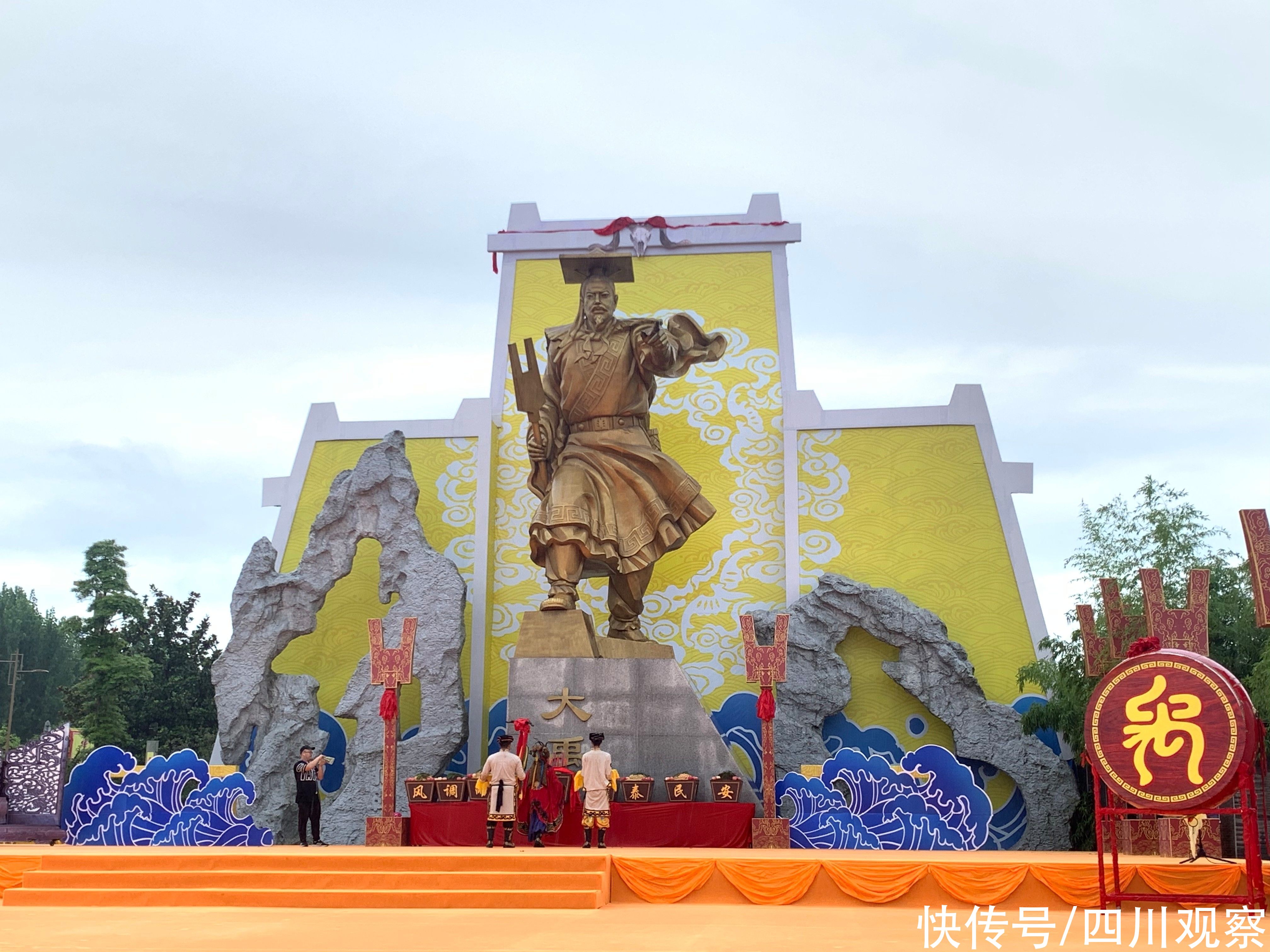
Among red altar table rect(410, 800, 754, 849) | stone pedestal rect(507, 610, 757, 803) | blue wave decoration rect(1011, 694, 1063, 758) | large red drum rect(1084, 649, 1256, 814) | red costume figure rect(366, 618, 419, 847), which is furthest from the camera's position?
blue wave decoration rect(1011, 694, 1063, 758)

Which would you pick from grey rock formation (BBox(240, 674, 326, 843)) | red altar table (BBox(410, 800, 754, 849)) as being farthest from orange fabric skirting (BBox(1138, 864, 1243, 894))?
grey rock formation (BBox(240, 674, 326, 843))

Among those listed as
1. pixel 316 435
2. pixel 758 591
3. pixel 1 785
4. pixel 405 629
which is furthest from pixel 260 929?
pixel 316 435

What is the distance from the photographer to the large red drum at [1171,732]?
18.3ft

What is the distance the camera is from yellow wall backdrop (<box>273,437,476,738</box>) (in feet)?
40.3

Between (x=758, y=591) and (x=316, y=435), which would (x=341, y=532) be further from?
(x=758, y=591)

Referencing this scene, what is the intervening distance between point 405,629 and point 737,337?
4.88 meters

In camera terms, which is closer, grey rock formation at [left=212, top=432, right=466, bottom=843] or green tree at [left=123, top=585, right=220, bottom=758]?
grey rock formation at [left=212, top=432, right=466, bottom=843]

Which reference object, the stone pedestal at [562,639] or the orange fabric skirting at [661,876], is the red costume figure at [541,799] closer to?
the stone pedestal at [562,639]

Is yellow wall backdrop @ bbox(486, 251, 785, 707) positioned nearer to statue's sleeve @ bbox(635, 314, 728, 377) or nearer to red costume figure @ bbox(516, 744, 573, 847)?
statue's sleeve @ bbox(635, 314, 728, 377)

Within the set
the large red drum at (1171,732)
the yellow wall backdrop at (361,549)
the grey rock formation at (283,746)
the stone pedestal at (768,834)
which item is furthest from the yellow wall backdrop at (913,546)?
the large red drum at (1171,732)

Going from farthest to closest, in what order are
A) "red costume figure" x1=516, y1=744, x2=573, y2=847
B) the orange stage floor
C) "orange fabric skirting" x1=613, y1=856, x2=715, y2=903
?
"red costume figure" x1=516, y1=744, x2=573, y2=847, "orange fabric skirting" x1=613, y1=856, x2=715, y2=903, the orange stage floor

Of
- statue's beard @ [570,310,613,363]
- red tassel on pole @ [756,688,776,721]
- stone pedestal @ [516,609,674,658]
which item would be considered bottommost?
red tassel on pole @ [756,688,776,721]

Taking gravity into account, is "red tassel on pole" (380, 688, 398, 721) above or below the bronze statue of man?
below

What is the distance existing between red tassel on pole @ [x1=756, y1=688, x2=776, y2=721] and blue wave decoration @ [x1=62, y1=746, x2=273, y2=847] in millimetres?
4100
